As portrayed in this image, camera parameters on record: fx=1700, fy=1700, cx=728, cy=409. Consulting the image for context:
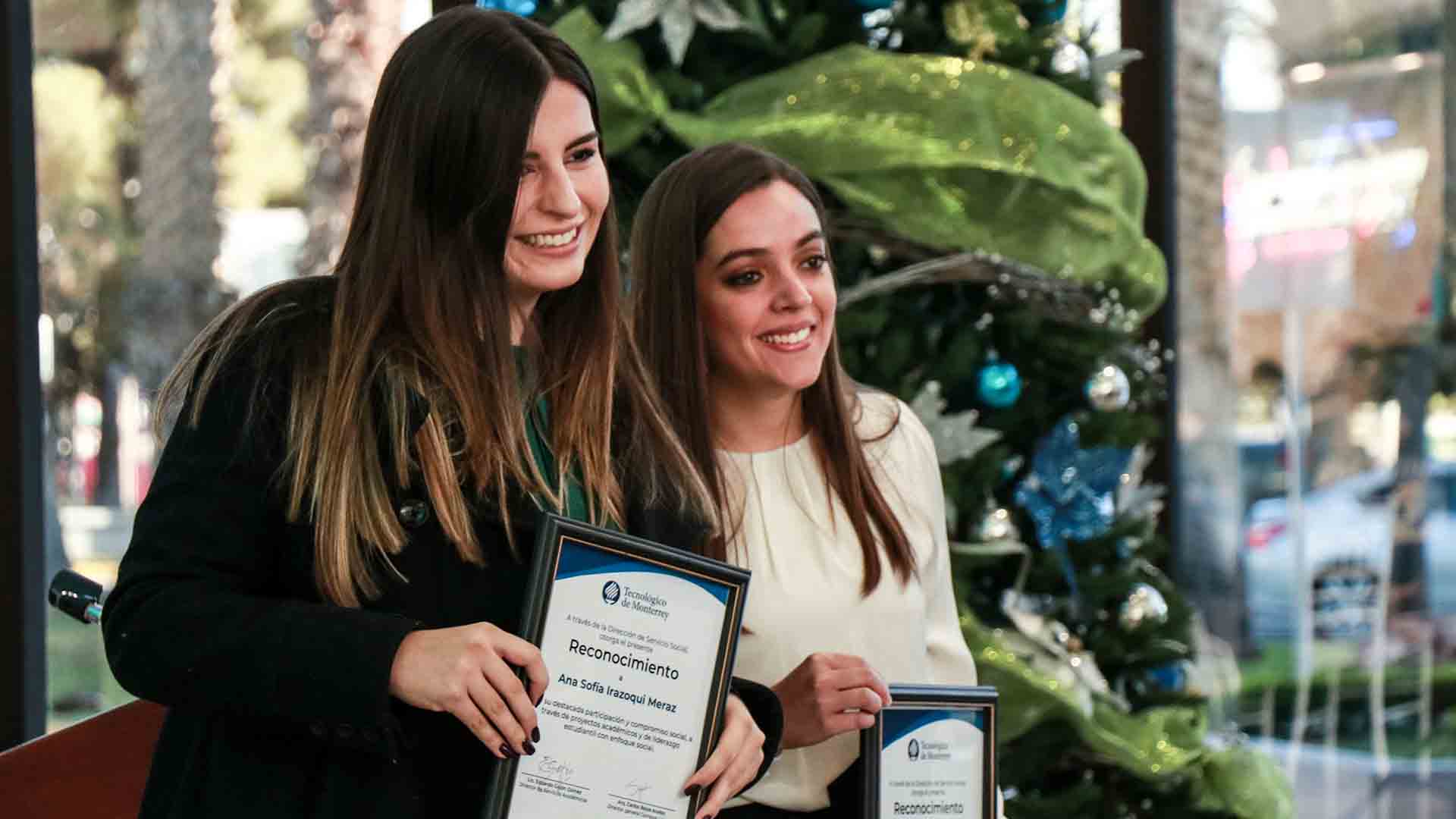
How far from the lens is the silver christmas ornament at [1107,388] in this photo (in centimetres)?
255

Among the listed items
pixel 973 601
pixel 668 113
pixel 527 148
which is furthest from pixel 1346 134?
pixel 527 148

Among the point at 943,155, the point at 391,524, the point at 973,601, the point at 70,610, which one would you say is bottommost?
the point at 973,601

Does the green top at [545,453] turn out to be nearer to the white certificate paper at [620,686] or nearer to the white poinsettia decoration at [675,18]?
the white certificate paper at [620,686]

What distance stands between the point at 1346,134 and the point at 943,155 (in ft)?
8.07

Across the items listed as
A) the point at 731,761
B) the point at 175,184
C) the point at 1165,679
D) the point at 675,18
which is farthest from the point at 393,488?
the point at 175,184

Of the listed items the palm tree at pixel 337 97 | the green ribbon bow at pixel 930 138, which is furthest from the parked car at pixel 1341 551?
the palm tree at pixel 337 97

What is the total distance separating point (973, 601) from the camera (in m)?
2.56

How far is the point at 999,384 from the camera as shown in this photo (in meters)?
2.47

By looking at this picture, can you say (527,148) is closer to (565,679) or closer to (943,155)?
(565,679)

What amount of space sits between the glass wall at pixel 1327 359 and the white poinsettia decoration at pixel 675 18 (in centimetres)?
222

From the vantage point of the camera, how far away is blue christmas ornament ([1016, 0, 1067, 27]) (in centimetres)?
262

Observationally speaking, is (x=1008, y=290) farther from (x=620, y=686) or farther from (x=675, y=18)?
(x=620, y=686)

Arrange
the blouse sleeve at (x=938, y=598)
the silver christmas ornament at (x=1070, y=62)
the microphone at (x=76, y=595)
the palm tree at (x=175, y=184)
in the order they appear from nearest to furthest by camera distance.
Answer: the microphone at (x=76, y=595)
the blouse sleeve at (x=938, y=598)
the silver christmas ornament at (x=1070, y=62)
the palm tree at (x=175, y=184)

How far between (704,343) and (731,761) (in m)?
0.63
